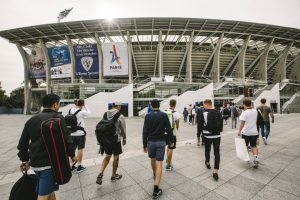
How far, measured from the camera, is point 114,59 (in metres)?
29.2

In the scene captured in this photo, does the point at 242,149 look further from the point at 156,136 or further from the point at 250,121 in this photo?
the point at 156,136

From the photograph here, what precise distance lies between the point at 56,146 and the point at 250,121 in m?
4.22

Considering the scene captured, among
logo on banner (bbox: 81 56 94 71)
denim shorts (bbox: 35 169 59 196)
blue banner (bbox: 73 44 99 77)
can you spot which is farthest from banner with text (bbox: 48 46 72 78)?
denim shorts (bbox: 35 169 59 196)

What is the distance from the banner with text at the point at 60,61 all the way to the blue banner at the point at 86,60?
6.60 ft

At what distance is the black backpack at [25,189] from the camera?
1.79 meters

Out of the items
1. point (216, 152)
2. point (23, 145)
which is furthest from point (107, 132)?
point (216, 152)

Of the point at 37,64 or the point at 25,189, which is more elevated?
the point at 37,64

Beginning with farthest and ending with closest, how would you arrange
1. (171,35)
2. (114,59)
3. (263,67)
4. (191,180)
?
(263,67)
(171,35)
(114,59)
(191,180)

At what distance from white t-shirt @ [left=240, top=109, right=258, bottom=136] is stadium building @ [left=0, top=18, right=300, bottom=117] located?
20.5 m

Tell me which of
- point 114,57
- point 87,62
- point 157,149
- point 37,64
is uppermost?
point 114,57

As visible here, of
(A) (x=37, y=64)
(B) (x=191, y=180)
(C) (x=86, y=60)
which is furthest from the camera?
(A) (x=37, y=64)

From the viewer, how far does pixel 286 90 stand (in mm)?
31234

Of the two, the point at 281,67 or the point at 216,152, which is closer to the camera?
the point at 216,152

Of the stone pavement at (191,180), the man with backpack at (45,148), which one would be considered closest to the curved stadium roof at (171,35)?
the stone pavement at (191,180)
